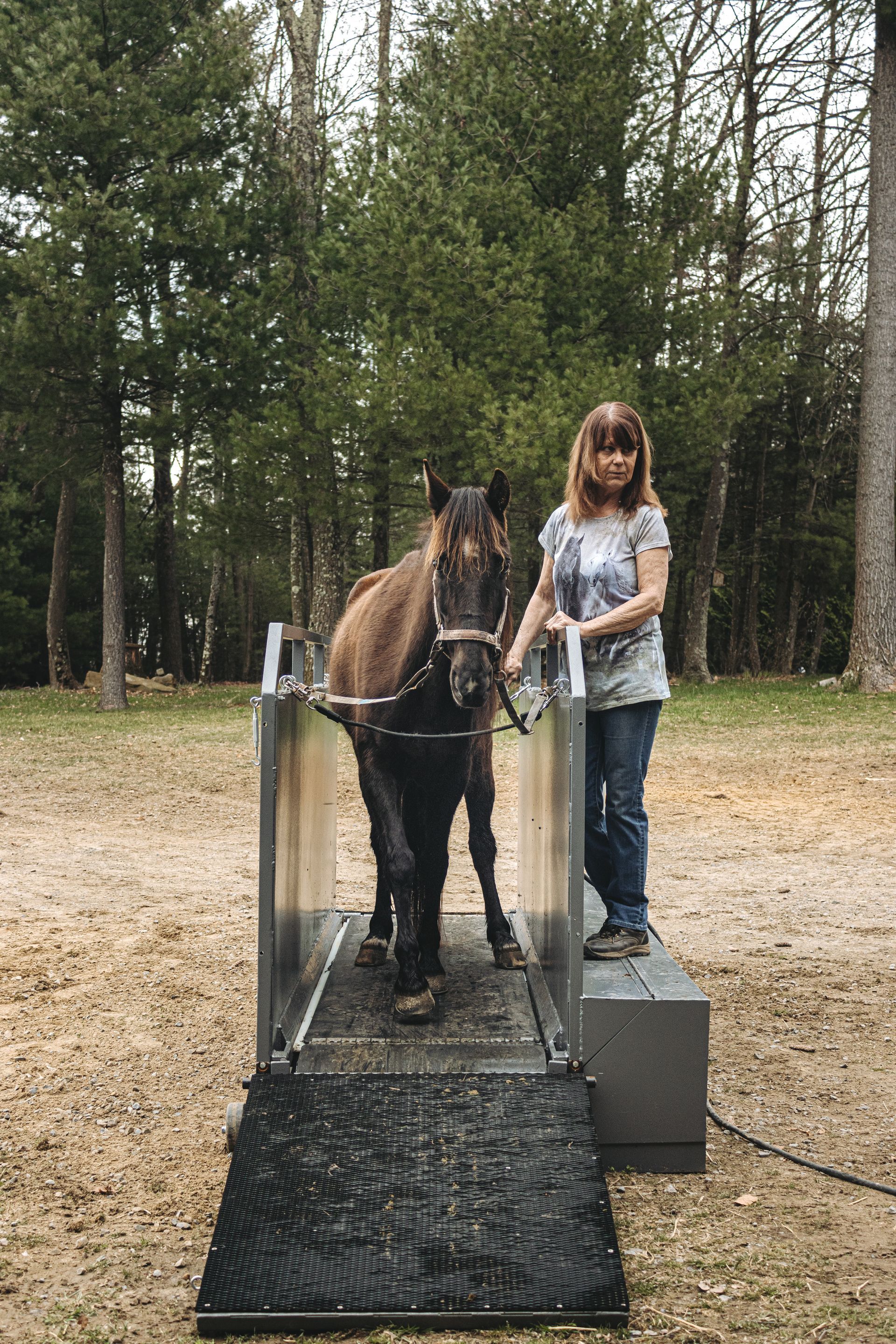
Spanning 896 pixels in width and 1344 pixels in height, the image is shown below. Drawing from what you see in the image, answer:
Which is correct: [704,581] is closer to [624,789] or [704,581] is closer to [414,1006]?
[624,789]

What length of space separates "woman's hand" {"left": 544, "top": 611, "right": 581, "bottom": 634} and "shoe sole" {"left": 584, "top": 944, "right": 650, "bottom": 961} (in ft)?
3.67

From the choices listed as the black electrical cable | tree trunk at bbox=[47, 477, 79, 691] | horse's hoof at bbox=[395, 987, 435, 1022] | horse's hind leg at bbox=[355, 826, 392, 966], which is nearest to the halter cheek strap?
horse's hoof at bbox=[395, 987, 435, 1022]

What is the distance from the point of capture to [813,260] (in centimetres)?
2167

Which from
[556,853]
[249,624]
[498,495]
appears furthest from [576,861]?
[249,624]

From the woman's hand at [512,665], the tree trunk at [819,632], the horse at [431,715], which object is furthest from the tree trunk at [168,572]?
the woman's hand at [512,665]

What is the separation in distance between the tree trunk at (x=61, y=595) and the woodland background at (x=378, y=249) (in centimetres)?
202

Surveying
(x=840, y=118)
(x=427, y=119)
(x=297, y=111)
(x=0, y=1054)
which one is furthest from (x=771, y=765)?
(x=297, y=111)

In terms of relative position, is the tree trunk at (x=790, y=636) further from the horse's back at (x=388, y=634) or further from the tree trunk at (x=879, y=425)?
the horse's back at (x=388, y=634)

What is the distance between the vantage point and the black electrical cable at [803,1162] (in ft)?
10.0

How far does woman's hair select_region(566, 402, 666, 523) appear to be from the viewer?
141 inches

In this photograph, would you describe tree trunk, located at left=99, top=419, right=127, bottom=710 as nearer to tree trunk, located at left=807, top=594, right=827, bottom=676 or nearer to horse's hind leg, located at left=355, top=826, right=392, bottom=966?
horse's hind leg, located at left=355, top=826, right=392, bottom=966

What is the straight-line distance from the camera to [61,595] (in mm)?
22688

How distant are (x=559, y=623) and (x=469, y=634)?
36 cm

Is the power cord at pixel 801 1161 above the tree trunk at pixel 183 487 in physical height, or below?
below
